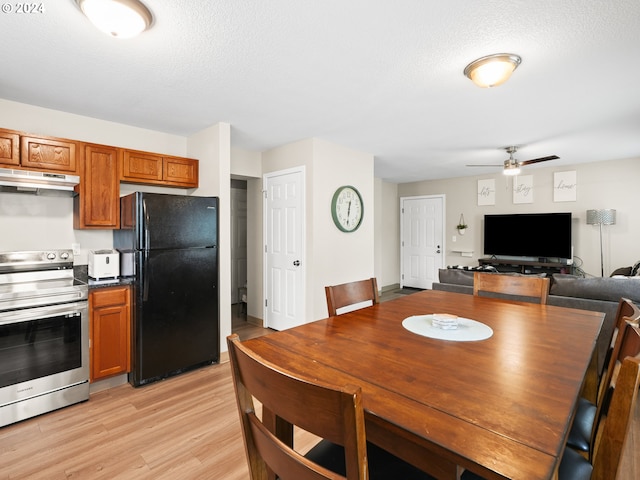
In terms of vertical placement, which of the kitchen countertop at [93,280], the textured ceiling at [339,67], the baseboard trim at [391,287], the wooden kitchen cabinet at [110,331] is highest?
the textured ceiling at [339,67]

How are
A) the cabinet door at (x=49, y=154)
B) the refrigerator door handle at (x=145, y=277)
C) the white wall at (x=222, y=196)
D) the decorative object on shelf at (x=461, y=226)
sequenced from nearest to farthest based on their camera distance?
the cabinet door at (x=49, y=154) < the refrigerator door handle at (x=145, y=277) < the white wall at (x=222, y=196) < the decorative object on shelf at (x=461, y=226)

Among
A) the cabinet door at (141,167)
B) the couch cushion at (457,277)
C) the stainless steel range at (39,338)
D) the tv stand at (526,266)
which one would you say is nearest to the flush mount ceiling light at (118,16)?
the cabinet door at (141,167)

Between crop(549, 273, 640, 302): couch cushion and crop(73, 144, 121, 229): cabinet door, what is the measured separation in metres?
4.16

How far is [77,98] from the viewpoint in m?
2.65

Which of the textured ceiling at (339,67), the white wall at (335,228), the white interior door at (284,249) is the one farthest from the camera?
the white interior door at (284,249)

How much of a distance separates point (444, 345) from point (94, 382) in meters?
2.80

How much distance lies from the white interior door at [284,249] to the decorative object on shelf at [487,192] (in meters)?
4.06

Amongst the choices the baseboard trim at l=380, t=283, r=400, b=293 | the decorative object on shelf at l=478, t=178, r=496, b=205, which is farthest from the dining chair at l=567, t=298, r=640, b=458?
the baseboard trim at l=380, t=283, r=400, b=293

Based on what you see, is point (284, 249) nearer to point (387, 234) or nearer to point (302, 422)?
point (302, 422)

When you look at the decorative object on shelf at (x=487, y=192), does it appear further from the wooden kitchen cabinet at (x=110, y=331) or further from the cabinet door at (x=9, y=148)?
the cabinet door at (x=9, y=148)

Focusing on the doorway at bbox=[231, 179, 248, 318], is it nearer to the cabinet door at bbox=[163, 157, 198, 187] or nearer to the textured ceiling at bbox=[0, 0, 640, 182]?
the cabinet door at bbox=[163, 157, 198, 187]

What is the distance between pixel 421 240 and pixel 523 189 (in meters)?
2.10

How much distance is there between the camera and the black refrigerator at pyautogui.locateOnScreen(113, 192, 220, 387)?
269cm

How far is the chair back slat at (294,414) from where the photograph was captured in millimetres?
562
